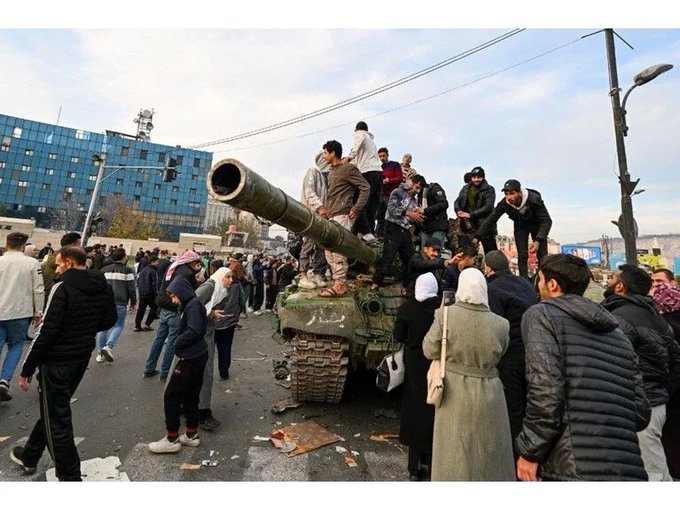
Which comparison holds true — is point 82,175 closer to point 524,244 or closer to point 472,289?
point 524,244

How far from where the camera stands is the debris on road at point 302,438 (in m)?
3.78

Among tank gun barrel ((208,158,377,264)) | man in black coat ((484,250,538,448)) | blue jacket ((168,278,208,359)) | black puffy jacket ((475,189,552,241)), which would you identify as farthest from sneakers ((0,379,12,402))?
black puffy jacket ((475,189,552,241))

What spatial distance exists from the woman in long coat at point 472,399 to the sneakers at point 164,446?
8.30 ft

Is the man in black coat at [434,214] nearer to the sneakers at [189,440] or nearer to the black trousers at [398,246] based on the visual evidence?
the black trousers at [398,246]

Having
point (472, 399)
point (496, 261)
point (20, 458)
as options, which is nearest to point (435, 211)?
point (496, 261)

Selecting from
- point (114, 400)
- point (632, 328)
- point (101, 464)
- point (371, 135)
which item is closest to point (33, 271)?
point (114, 400)

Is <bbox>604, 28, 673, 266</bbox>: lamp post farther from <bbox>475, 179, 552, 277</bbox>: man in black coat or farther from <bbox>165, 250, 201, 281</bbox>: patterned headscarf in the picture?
<bbox>165, 250, 201, 281</bbox>: patterned headscarf

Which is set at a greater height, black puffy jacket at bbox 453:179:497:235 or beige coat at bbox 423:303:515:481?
black puffy jacket at bbox 453:179:497:235

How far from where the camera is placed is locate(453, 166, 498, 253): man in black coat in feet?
20.8

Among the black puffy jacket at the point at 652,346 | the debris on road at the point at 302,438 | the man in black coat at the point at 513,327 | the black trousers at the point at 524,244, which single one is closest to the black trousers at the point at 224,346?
the debris on road at the point at 302,438

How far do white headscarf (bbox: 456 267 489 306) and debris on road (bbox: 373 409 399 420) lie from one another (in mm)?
2694

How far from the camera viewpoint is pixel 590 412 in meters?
1.94

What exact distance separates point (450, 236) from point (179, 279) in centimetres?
520

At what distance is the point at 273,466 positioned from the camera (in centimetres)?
345
